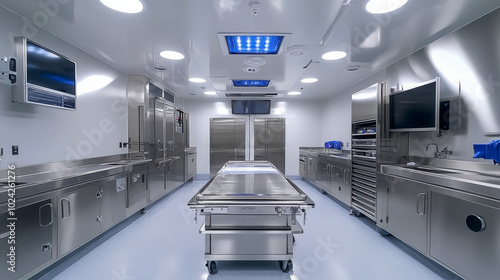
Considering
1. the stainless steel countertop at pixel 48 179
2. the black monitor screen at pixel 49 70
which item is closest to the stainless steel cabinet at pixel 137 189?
the stainless steel countertop at pixel 48 179

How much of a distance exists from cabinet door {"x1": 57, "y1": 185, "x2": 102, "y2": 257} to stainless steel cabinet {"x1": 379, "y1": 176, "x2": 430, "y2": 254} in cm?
401

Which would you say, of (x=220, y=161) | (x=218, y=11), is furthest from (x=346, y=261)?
(x=220, y=161)

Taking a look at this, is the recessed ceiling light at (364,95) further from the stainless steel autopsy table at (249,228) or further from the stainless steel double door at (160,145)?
the stainless steel double door at (160,145)

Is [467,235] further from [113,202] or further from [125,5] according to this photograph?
[113,202]

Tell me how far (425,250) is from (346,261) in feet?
2.85

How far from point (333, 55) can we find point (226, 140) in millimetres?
4852

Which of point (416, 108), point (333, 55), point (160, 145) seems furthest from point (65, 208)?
point (416, 108)

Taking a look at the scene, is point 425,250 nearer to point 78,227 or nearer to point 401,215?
point 401,215

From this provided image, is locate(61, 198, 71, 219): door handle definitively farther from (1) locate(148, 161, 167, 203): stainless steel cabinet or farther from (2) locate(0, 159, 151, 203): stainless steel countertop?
(1) locate(148, 161, 167, 203): stainless steel cabinet

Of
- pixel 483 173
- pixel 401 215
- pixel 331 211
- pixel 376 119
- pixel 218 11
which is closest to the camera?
pixel 218 11

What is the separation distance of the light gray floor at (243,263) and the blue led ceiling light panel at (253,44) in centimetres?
284

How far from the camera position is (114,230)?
11.5 ft

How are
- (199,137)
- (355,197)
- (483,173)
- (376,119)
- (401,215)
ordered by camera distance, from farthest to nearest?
(199,137) < (355,197) < (376,119) < (401,215) < (483,173)

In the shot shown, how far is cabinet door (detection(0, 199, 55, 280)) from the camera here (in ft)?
5.86
